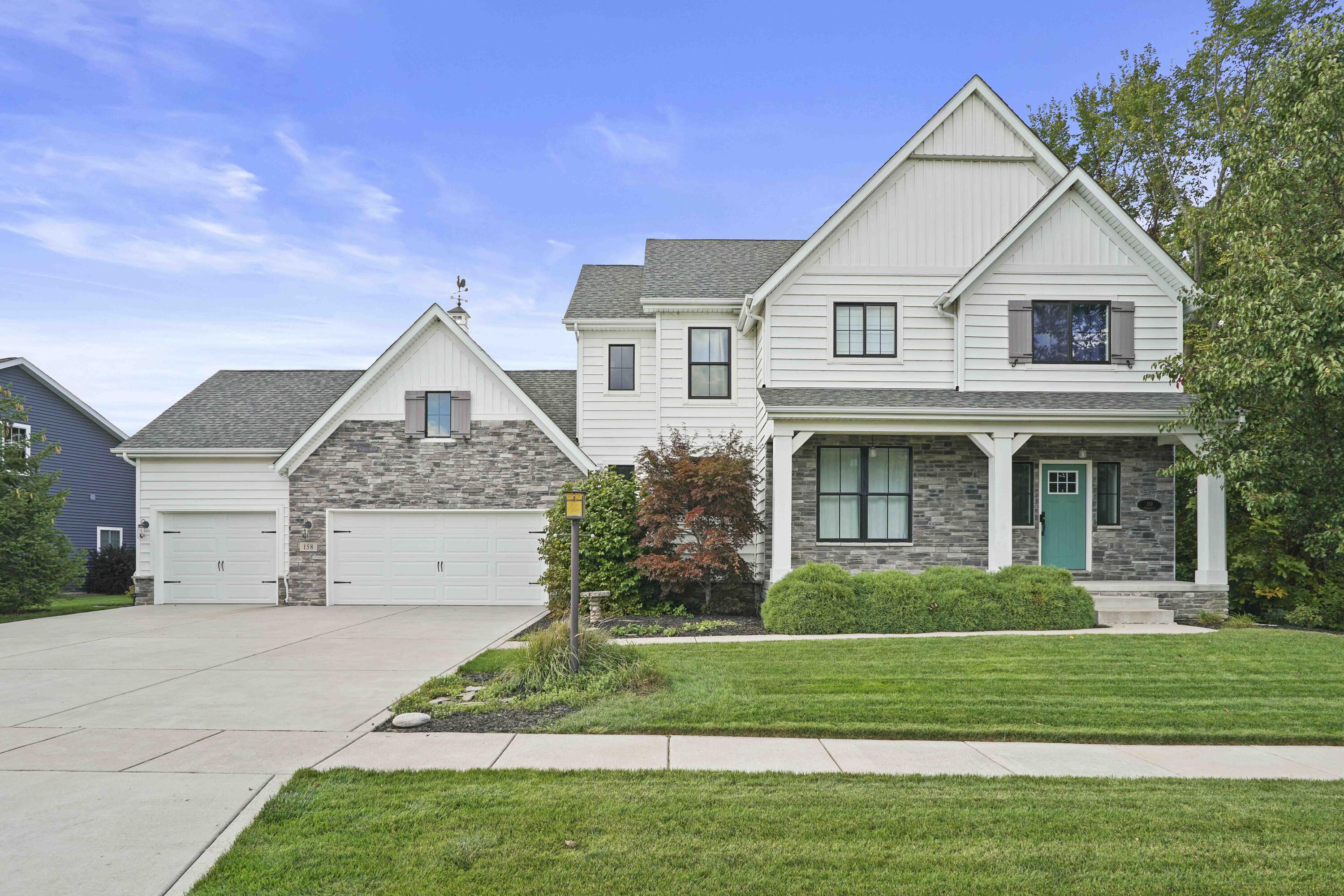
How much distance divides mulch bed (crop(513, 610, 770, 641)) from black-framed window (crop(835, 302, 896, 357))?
5301 millimetres

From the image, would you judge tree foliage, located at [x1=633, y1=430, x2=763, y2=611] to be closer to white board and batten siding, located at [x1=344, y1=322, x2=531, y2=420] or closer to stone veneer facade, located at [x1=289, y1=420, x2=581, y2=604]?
stone veneer facade, located at [x1=289, y1=420, x2=581, y2=604]

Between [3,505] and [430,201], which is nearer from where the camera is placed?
[3,505]

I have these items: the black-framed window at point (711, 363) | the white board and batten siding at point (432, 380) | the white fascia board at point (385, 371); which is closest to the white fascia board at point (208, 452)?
the white fascia board at point (385, 371)

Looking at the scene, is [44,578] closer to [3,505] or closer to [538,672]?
[3,505]

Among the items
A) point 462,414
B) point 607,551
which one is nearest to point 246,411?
point 462,414

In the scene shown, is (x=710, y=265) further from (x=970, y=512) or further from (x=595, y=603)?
(x=595, y=603)

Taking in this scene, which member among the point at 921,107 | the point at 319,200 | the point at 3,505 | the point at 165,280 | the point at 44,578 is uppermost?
the point at 921,107

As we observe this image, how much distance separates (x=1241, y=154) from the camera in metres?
11.7

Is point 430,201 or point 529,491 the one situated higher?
point 430,201

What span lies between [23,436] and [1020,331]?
23.0 m

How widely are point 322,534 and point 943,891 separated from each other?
16.3 m

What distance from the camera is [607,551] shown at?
14625mm

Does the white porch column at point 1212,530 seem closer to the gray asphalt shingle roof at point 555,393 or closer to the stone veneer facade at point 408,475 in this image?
the stone veneer facade at point 408,475

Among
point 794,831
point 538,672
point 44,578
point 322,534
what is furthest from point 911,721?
point 44,578
